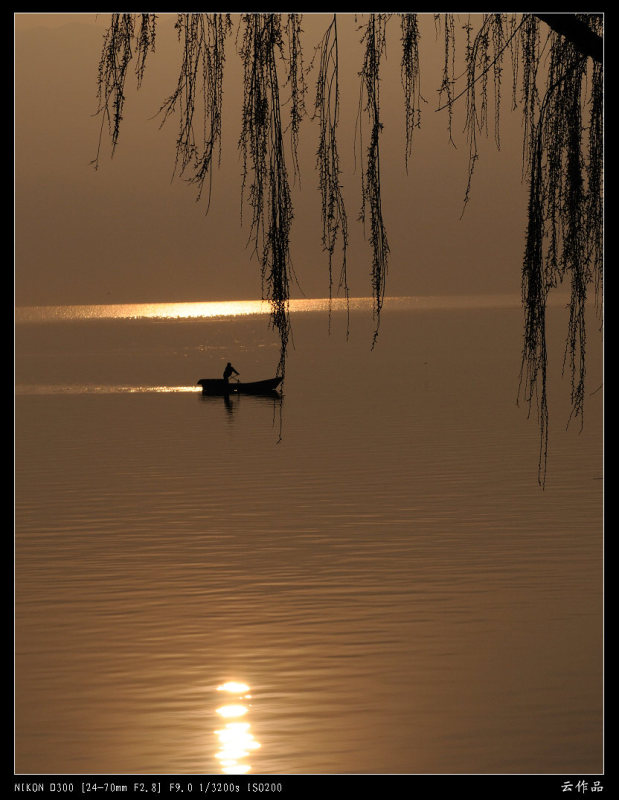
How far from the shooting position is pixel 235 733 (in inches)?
459

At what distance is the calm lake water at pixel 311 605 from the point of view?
11586 millimetres

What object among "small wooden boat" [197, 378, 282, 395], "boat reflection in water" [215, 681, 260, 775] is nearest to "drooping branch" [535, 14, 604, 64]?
"boat reflection in water" [215, 681, 260, 775]

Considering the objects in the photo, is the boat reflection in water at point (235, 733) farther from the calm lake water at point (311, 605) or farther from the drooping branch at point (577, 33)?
the drooping branch at point (577, 33)

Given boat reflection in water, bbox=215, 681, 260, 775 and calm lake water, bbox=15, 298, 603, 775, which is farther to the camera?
calm lake water, bbox=15, 298, 603, 775

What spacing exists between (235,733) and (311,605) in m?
5.64

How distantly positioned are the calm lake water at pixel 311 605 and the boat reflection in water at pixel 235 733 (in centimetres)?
3

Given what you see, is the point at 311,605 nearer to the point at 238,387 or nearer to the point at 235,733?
the point at 235,733

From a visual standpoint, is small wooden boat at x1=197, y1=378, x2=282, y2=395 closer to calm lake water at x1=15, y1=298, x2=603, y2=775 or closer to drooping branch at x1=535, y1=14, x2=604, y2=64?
calm lake water at x1=15, y1=298, x2=603, y2=775

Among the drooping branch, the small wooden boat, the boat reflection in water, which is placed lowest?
the boat reflection in water

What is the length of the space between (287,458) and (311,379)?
4295 centimetres

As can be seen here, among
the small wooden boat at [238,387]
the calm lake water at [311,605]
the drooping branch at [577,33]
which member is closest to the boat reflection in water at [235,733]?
the calm lake water at [311,605]

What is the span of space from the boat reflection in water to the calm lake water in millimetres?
30

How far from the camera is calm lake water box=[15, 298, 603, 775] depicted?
1159 centimetres

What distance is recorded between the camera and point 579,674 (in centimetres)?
1373
